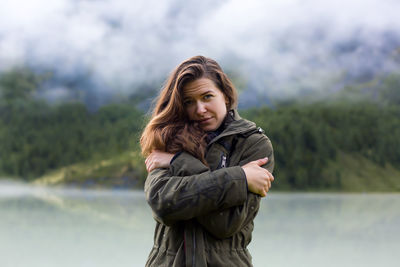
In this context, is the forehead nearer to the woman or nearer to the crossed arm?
the woman

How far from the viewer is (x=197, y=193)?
2.53 metres

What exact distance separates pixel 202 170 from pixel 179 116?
43cm

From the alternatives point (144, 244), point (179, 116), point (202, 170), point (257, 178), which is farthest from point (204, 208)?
point (144, 244)

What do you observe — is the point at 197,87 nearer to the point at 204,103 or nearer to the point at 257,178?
the point at 204,103

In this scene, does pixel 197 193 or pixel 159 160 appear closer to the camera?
pixel 197 193

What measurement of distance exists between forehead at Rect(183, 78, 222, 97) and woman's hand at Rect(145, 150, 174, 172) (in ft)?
1.22

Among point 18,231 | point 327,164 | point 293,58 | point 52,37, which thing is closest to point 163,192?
point 18,231

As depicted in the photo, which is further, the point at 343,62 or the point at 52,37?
the point at 52,37

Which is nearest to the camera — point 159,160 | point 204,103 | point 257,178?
point 257,178

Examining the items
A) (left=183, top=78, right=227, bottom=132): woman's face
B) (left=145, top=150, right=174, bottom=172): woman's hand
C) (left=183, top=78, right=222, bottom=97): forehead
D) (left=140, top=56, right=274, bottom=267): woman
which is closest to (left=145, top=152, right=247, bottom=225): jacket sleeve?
(left=140, top=56, right=274, bottom=267): woman

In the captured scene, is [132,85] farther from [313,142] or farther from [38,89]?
[313,142]

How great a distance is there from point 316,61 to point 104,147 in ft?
249

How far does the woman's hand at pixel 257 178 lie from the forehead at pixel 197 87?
515 mm

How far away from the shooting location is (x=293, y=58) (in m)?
158
